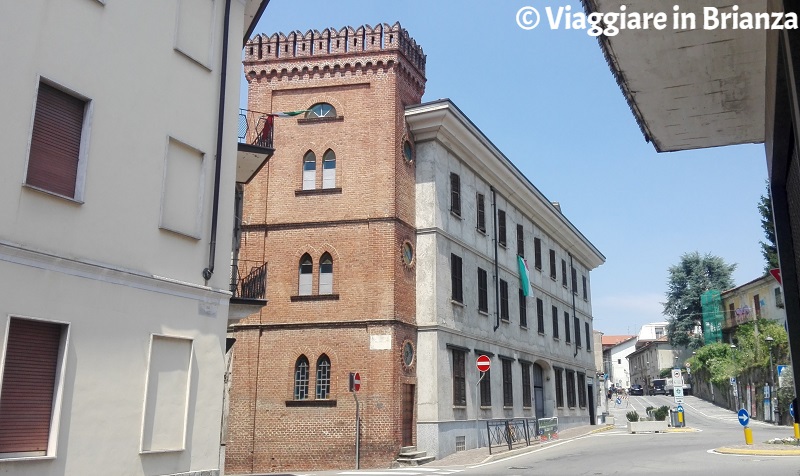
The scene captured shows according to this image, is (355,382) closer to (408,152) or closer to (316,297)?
(316,297)

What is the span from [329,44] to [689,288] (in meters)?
64.7

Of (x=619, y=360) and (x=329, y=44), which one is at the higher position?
(x=329, y=44)

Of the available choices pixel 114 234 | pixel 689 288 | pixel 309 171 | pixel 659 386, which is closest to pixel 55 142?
pixel 114 234

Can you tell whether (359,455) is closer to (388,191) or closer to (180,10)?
(388,191)

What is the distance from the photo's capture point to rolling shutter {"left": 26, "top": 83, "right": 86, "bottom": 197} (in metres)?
10.1

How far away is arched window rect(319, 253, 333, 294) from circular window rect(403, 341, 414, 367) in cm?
322

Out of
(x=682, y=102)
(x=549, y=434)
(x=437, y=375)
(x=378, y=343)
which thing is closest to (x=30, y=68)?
(x=682, y=102)

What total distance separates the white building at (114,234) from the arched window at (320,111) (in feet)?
37.0

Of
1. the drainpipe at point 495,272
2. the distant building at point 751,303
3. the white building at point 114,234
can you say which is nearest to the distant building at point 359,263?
the drainpipe at point 495,272

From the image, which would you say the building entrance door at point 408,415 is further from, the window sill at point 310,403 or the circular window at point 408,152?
the circular window at point 408,152

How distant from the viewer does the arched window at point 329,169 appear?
25031 mm

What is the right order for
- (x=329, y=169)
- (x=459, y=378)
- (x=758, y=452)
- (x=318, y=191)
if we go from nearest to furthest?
1. (x=758, y=452)
2. (x=318, y=191)
3. (x=329, y=169)
4. (x=459, y=378)

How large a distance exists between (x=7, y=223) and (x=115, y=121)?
2694 mm

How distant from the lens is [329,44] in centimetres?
2583
